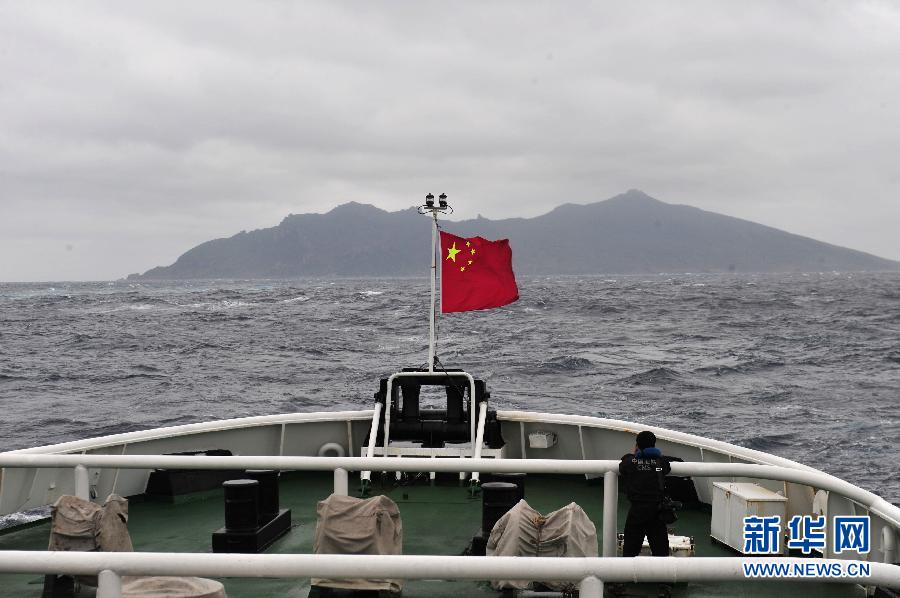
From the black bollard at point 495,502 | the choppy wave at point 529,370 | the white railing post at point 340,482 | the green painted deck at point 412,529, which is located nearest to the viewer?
the white railing post at point 340,482

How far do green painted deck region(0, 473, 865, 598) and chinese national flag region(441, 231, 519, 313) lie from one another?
9.13 ft

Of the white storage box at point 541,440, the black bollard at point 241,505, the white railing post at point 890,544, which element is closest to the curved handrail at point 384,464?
the white railing post at point 890,544

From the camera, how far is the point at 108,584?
11.7 ft

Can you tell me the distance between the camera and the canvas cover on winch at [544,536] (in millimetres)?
6180

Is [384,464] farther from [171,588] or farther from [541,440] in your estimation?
[541,440]

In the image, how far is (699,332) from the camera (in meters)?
70.2

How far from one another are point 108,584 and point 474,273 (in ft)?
29.9

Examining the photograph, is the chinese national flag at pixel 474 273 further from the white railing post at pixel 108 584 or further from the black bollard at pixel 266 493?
the white railing post at pixel 108 584

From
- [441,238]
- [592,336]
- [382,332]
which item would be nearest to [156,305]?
[382,332]

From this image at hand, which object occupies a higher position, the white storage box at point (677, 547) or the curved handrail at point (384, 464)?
the curved handrail at point (384, 464)

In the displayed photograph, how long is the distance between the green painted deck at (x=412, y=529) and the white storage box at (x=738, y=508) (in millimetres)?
215

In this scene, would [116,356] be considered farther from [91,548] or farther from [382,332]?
[91,548]

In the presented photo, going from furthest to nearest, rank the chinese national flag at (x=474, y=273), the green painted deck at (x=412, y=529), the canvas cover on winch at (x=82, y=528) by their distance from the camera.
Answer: the chinese national flag at (x=474, y=273)
the green painted deck at (x=412, y=529)
the canvas cover on winch at (x=82, y=528)

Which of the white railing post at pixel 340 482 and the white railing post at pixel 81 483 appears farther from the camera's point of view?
the white railing post at pixel 81 483
